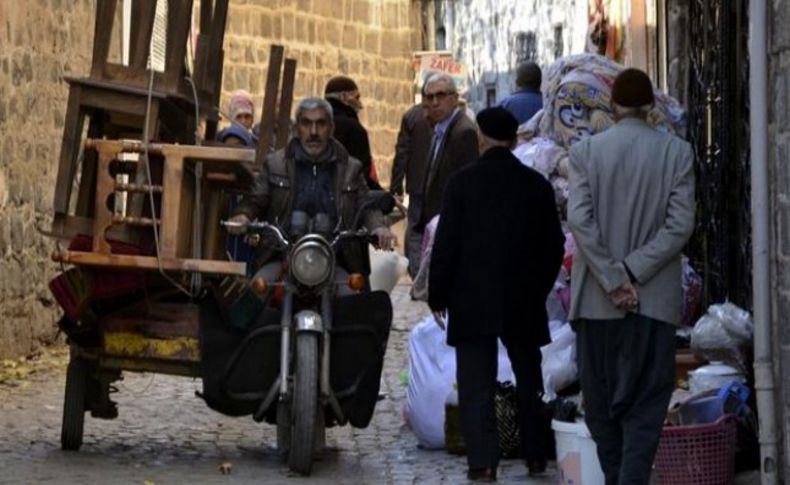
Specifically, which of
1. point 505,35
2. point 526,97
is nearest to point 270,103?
point 526,97

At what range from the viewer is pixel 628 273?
862 cm

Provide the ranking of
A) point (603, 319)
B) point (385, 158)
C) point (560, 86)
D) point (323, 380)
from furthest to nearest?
point (385, 158) < point (560, 86) < point (323, 380) < point (603, 319)

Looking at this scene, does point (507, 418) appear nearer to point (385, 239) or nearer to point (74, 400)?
point (385, 239)

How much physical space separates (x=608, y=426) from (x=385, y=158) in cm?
2351

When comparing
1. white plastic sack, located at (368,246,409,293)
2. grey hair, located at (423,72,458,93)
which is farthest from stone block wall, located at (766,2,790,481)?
white plastic sack, located at (368,246,409,293)

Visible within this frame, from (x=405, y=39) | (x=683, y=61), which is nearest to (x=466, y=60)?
→ (x=405, y=39)

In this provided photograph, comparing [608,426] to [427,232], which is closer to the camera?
[608,426]

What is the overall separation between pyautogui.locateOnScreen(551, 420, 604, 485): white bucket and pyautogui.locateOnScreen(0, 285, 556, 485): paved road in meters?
0.67

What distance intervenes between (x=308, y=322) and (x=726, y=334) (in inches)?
72.4

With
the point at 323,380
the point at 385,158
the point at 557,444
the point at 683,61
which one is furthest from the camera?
the point at 385,158

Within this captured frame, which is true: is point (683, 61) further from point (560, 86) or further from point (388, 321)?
point (388, 321)

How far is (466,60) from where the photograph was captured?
108 ft

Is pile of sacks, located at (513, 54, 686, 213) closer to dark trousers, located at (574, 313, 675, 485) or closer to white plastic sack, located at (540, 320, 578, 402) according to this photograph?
white plastic sack, located at (540, 320, 578, 402)

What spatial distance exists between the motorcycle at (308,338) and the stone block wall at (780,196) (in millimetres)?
2219
